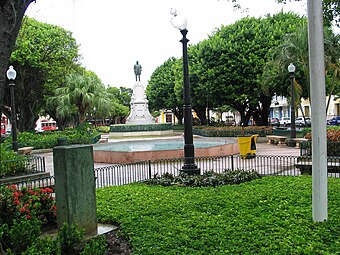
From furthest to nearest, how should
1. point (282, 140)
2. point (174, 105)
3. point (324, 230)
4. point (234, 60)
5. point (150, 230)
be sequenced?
point (174, 105) < point (234, 60) < point (282, 140) < point (150, 230) < point (324, 230)

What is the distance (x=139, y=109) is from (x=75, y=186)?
33095mm

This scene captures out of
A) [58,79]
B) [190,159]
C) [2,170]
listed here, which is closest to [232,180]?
[190,159]

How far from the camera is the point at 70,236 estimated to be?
14.0 ft

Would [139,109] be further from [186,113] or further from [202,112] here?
[186,113]

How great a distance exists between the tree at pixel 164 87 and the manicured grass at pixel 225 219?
128 feet

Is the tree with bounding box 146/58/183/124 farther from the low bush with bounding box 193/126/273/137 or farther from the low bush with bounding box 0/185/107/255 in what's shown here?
the low bush with bounding box 0/185/107/255

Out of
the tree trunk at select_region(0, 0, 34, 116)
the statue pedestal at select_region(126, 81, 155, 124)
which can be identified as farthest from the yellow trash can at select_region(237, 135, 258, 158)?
the statue pedestal at select_region(126, 81, 155, 124)

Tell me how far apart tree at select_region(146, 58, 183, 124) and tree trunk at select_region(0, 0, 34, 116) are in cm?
4232

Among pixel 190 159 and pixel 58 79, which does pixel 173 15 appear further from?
pixel 58 79

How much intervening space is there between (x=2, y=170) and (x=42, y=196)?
15.1ft

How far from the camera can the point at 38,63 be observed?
28984 mm

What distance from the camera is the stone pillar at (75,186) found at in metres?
5.01


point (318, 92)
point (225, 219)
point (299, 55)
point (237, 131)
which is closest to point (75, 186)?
point (225, 219)

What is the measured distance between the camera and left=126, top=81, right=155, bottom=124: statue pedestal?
3762cm
